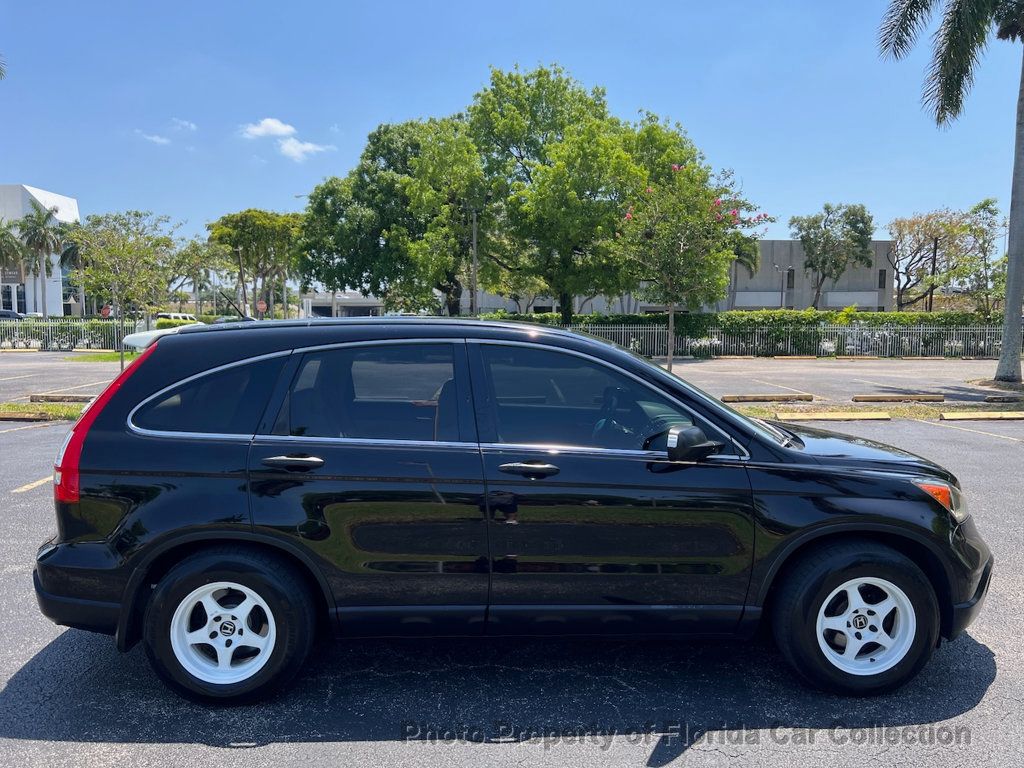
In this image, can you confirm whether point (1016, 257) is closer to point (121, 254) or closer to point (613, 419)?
point (613, 419)

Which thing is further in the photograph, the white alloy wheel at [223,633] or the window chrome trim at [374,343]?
the window chrome trim at [374,343]

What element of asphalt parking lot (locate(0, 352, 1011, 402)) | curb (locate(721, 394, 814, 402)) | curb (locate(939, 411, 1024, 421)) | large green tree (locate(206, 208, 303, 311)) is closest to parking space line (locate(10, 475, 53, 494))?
asphalt parking lot (locate(0, 352, 1011, 402))

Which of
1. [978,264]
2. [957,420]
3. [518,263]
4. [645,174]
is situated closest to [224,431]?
[957,420]

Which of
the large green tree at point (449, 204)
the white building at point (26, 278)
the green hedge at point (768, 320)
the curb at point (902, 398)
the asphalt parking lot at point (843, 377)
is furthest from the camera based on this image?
the white building at point (26, 278)

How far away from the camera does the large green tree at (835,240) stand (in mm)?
54156

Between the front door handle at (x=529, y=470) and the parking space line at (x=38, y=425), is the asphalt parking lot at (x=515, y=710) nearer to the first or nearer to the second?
the front door handle at (x=529, y=470)

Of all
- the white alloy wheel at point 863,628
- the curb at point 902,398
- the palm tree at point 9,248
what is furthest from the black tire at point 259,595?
the palm tree at point 9,248

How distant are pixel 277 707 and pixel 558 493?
1.63 metres

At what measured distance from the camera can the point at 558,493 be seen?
3.16 m

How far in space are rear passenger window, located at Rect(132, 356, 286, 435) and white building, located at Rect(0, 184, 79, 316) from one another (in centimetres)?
8602

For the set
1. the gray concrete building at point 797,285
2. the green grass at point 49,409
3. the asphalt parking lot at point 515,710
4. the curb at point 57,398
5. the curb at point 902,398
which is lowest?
the asphalt parking lot at point 515,710

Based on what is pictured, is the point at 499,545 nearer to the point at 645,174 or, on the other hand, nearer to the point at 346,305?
the point at 645,174

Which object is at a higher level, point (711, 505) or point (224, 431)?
point (224, 431)

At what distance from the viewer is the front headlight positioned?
3322 mm
